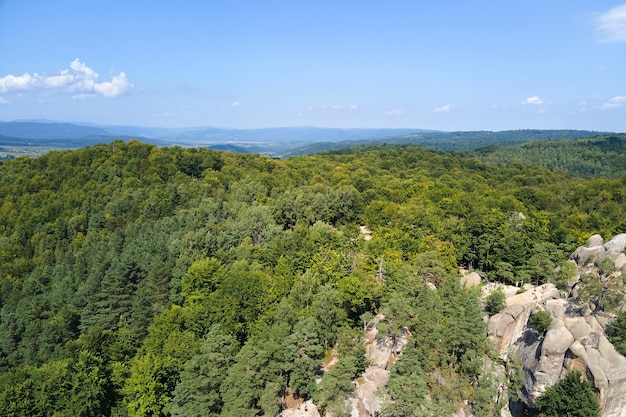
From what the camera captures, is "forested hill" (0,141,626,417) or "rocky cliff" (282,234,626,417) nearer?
"rocky cliff" (282,234,626,417)

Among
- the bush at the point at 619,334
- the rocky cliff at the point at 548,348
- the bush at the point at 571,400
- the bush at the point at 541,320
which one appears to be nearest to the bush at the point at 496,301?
the rocky cliff at the point at 548,348

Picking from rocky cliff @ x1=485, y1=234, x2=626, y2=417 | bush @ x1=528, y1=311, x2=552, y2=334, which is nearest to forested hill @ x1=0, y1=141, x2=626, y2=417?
rocky cliff @ x1=485, y1=234, x2=626, y2=417

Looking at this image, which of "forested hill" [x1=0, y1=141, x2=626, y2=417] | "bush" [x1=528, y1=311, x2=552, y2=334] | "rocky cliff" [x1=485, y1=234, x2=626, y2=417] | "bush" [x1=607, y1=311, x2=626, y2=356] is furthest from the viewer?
"bush" [x1=528, y1=311, x2=552, y2=334]

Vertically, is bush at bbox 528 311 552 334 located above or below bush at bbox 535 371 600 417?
above

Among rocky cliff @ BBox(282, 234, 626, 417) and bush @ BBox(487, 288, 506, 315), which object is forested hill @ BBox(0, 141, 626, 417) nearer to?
rocky cliff @ BBox(282, 234, 626, 417)

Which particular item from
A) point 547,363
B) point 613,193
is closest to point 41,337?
point 547,363

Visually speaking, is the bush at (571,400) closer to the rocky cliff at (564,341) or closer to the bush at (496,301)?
the rocky cliff at (564,341)
